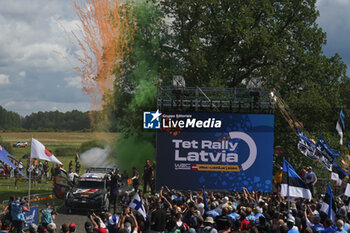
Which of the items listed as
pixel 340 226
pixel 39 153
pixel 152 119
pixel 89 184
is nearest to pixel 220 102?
pixel 152 119

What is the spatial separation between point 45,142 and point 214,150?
9016cm

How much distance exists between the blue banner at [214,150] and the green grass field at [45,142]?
43.6 feet

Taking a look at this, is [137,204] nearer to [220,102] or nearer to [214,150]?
[214,150]

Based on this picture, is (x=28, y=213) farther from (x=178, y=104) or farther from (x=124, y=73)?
(x=124, y=73)

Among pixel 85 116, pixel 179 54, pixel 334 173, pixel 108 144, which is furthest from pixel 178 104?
pixel 85 116

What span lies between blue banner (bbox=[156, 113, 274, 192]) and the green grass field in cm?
1330

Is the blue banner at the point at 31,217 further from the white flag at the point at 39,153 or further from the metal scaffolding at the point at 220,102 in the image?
the metal scaffolding at the point at 220,102

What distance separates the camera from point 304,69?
37688 millimetres

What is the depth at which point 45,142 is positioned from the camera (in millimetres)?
109062

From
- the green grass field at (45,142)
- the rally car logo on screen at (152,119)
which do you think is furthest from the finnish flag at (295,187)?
the green grass field at (45,142)

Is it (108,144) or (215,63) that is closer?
(215,63)

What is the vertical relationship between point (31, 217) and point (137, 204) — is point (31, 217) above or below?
below

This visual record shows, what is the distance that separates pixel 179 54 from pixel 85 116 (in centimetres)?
11089

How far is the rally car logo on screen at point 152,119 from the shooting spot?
84.2ft
